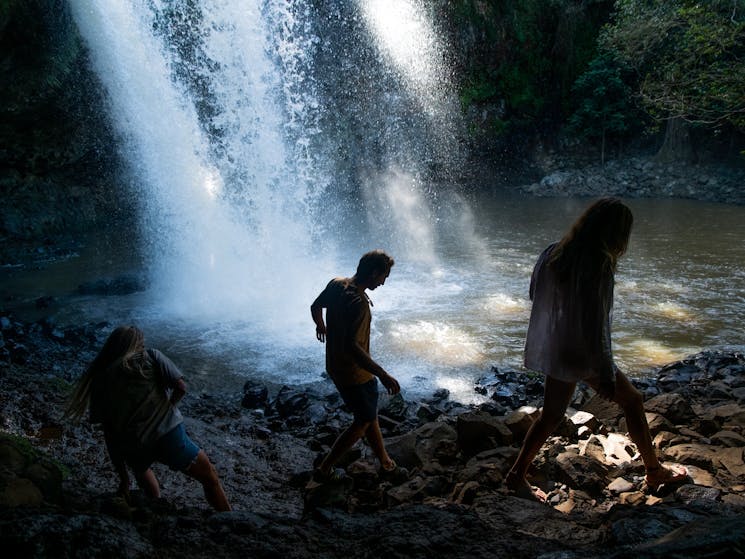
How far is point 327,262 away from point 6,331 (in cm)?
621

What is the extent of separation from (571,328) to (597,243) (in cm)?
47

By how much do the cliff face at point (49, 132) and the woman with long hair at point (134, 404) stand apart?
12.4m

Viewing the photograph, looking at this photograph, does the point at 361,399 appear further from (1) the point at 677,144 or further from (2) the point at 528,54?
(2) the point at 528,54

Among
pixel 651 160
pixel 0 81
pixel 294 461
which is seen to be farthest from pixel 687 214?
pixel 0 81

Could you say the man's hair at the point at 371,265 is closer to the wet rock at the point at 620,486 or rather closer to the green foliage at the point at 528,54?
the wet rock at the point at 620,486

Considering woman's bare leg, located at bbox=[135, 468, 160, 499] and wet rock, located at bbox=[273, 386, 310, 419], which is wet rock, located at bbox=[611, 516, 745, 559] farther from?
wet rock, located at bbox=[273, 386, 310, 419]

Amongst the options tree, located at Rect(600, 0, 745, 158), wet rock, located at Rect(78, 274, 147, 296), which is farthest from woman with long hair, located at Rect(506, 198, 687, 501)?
wet rock, located at Rect(78, 274, 147, 296)

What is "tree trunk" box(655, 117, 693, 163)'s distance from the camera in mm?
23656

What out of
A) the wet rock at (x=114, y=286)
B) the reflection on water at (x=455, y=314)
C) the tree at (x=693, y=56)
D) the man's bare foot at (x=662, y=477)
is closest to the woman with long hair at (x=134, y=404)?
the man's bare foot at (x=662, y=477)

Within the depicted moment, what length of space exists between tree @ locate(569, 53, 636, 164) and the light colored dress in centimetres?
2543

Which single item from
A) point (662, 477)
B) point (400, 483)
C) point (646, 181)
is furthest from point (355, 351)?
point (646, 181)

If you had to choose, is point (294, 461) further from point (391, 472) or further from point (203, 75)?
point (203, 75)

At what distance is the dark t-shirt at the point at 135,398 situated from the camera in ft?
9.38

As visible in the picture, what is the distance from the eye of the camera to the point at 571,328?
2.96 meters
